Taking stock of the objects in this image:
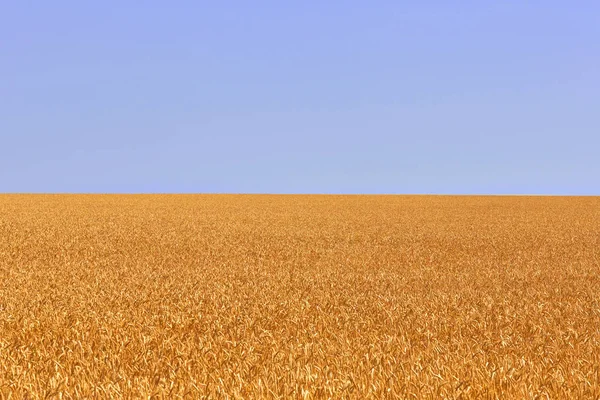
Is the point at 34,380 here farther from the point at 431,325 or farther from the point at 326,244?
the point at 326,244

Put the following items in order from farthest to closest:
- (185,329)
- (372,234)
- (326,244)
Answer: (372,234) → (326,244) → (185,329)

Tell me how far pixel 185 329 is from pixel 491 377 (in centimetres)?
294

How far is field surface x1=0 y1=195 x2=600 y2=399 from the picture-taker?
4.25 meters

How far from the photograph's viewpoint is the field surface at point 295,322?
425cm

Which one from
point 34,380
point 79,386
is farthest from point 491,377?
point 34,380

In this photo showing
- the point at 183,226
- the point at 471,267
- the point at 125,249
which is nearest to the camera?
the point at 471,267

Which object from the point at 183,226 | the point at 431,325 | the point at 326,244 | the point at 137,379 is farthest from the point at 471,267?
the point at 183,226

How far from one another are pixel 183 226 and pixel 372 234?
606cm

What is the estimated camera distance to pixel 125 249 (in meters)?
14.0

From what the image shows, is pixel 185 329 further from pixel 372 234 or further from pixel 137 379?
pixel 372 234

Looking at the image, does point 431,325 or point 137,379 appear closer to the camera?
point 137,379

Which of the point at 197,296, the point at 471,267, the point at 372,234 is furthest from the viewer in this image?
the point at 372,234

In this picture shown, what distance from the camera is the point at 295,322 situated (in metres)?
6.42

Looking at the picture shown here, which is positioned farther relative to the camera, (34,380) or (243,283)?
(243,283)
